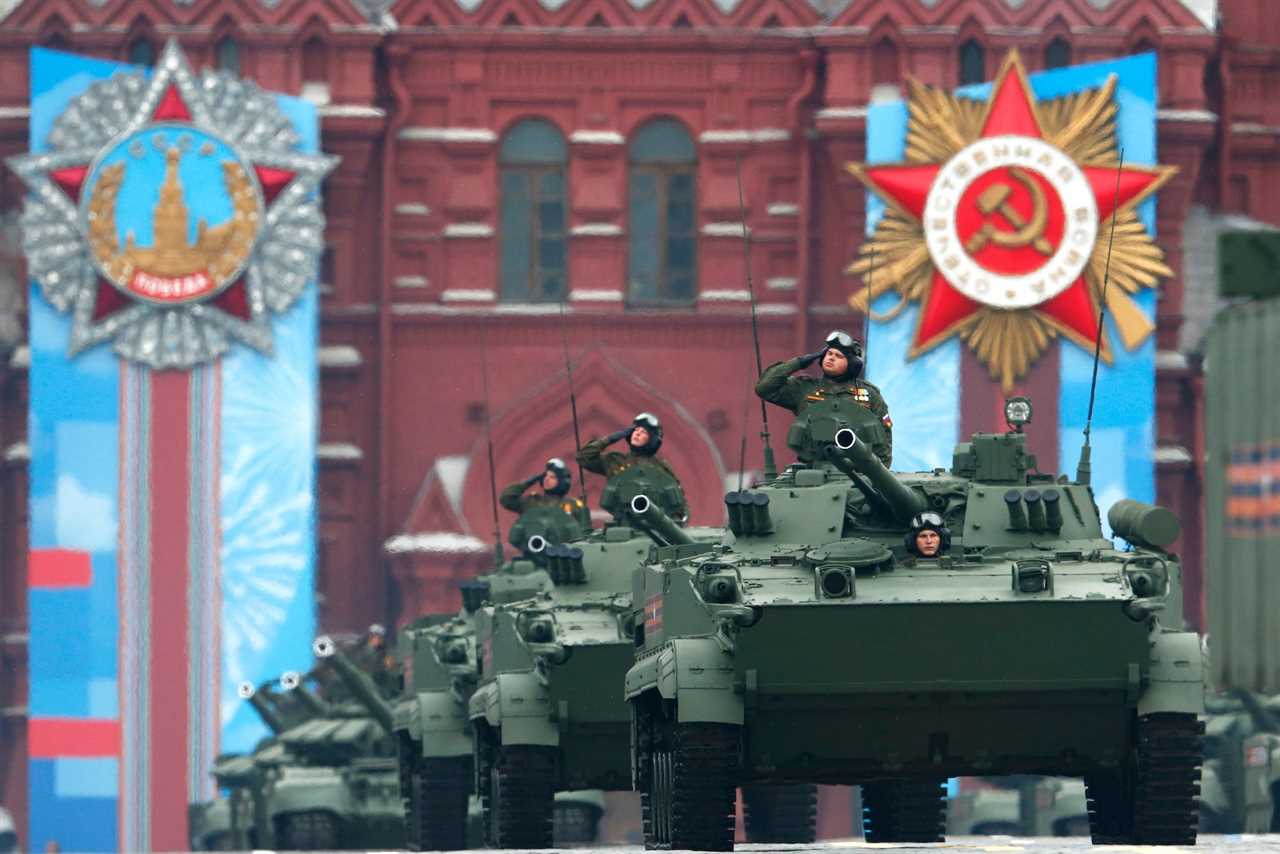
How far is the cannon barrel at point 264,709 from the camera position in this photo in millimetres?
40750

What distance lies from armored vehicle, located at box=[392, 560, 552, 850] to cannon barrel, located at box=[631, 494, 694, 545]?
3.55m

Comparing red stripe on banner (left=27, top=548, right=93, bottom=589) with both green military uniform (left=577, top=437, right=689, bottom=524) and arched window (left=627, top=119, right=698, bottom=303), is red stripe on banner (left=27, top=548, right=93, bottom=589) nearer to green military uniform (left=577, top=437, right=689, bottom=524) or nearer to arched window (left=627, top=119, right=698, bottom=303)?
arched window (left=627, top=119, right=698, bottom=303)

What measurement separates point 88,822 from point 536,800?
18.7 metres

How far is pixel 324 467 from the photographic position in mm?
46219

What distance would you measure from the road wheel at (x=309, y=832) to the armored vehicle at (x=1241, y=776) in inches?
321

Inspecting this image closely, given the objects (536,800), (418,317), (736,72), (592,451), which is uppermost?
(736,72)

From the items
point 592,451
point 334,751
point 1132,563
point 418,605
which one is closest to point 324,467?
→ point 418,605

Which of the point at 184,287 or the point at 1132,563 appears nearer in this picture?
the point at 1132,563

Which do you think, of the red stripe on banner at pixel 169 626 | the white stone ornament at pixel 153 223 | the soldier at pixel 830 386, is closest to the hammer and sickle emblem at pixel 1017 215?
the white stone ornament at pixel 153 223

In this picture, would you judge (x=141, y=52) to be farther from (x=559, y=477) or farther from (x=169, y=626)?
(x=559, y=477)

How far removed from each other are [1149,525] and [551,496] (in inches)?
474

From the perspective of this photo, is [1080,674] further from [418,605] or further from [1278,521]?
[418,605]

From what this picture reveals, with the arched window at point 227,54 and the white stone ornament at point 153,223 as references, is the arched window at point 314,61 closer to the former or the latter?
the arched window at point 227,54

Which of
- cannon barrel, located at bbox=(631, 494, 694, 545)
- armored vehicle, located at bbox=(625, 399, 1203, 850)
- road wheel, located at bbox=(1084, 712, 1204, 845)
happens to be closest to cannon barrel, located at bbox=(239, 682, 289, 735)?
cannon barrel, located at bbox=(631, 494, 694, 545)
